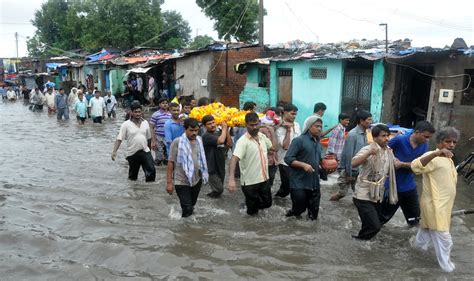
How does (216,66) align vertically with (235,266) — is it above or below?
above

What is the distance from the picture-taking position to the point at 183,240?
5.36 m

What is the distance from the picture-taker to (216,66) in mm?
18328

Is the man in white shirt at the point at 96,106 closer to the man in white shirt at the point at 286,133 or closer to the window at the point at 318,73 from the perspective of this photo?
the window at the point at 318,73

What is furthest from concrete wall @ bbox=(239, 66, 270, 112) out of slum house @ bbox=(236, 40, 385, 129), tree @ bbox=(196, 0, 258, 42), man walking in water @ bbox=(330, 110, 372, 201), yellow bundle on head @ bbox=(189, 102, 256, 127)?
tree @ bbox=(196, 0, 258, 42)

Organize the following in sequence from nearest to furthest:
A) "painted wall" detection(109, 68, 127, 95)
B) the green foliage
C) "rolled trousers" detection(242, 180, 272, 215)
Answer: "rolled trousers" detection(242, 180, 272, 215), "painted wall" detection(109, 68, 127, 95), the green foliage

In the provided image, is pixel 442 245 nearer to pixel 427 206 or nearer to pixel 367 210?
pixel 427 206

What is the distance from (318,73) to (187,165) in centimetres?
856

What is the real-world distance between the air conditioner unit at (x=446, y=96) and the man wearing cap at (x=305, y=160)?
5.45 metres

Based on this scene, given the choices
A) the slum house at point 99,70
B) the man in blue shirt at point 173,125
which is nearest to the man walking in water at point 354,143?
the man in blue shirt at point 173,125

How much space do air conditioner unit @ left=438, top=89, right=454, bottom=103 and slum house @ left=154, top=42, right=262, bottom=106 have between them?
374 inches

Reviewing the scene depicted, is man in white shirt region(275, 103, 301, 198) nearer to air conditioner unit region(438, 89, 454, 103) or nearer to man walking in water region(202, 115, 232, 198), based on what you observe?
man walking in water region(202, 115, 232, 198)

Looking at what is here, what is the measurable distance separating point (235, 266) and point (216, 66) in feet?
47.3

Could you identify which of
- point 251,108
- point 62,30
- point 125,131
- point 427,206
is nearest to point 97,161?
point 125,131

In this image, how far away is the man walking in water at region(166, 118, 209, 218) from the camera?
214 inches
